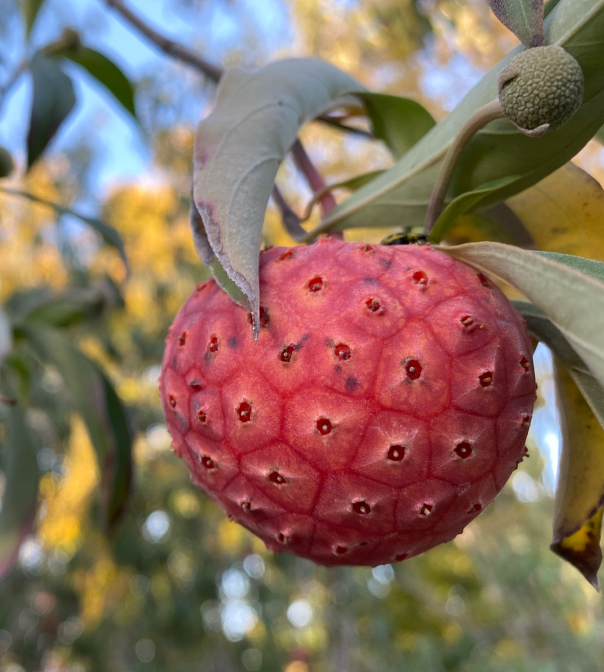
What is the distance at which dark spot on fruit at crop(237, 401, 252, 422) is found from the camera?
59 cm

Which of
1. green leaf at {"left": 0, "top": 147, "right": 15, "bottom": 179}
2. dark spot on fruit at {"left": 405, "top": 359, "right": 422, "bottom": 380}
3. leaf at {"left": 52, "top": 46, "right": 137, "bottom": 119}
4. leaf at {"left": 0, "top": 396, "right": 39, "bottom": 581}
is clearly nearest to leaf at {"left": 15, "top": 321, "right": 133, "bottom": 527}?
leaf at {"left": 0, "top": 396, "right": 39, "bottom": 581}

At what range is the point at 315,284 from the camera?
24.1 inches

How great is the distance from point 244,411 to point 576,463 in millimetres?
363

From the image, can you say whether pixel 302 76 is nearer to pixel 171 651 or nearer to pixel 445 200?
pixel 445 200

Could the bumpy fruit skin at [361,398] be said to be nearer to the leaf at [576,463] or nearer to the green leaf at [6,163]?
the leaf at [576,463]

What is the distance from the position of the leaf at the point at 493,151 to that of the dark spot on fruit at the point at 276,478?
0.32 metres

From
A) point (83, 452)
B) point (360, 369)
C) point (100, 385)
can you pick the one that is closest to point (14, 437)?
point (100, 385)

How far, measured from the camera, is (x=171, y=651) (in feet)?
22.6

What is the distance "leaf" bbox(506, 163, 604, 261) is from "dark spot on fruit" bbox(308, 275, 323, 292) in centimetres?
29

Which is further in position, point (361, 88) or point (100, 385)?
point (100, 385)

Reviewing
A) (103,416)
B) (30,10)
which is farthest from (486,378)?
(30,10)

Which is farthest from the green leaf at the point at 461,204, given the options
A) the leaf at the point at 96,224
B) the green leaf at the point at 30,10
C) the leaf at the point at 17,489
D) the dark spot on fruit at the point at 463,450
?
the green leaf at the point at 30,10

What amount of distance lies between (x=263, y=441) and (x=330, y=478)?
69mm

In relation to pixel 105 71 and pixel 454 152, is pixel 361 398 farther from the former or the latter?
pixel 105 71
